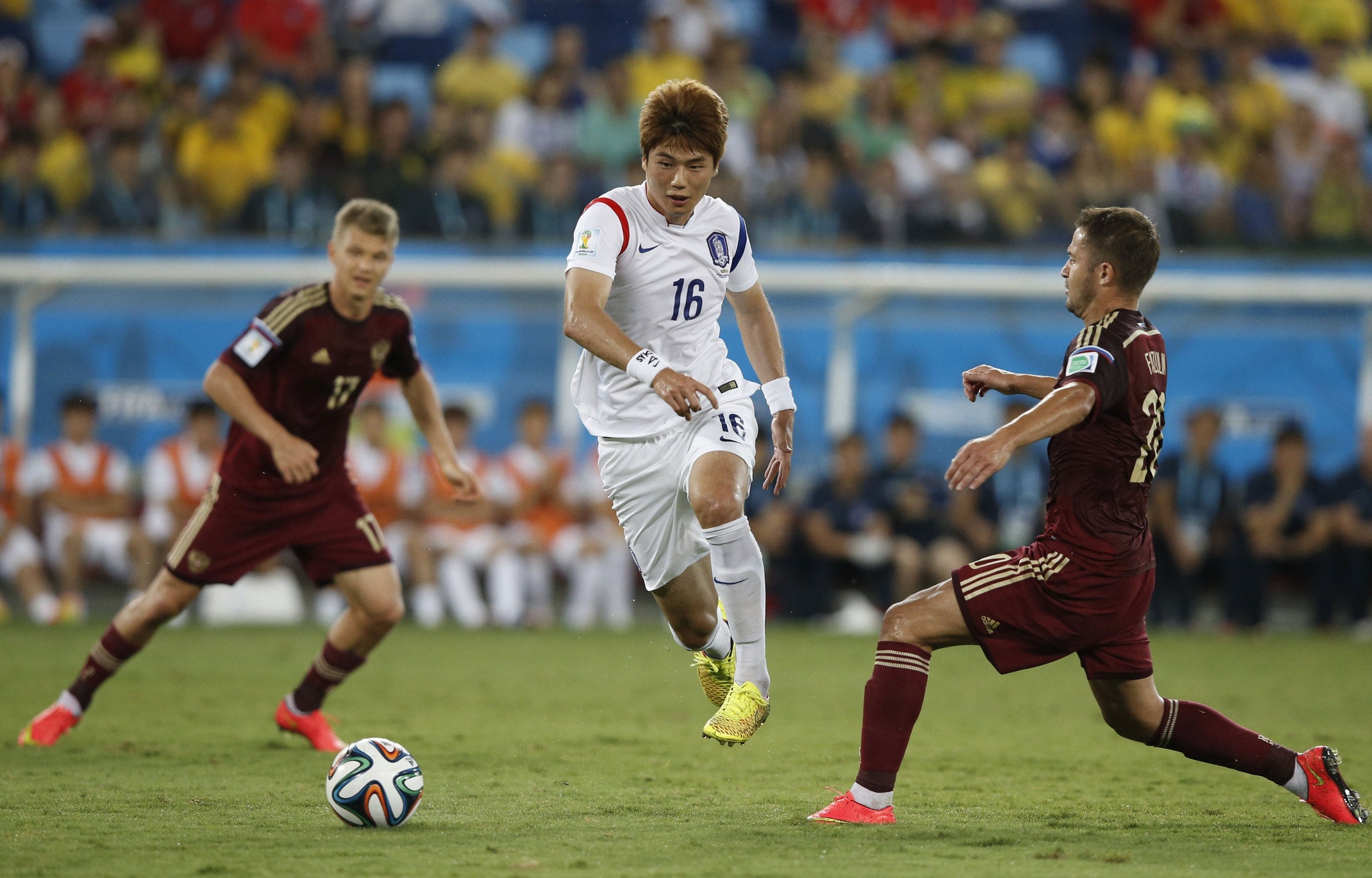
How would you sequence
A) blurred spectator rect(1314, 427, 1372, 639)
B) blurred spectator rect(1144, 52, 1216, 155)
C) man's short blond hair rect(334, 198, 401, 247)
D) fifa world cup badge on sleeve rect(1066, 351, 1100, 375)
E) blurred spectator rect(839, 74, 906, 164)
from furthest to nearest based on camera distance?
blurred spectator rect(1144, 52, 1216, 155) → blurred spectator rect(839, 74, 906, 164) → blurred spectator rect(1314, 427, 1372, 639) → man's short blond hair rect(334, 198, 401, 247) → fifa world cup badge on sleeve rect(1066, 351, 1100, 375)

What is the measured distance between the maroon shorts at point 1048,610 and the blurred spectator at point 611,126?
9168 mm

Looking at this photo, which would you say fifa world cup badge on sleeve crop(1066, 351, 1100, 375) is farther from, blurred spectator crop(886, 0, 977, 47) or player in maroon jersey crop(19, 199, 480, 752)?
blurred spectator crop(886, 0, 977, 47)

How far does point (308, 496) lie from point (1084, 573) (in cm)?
354

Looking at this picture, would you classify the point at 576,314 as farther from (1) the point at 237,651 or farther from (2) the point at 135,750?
(1) the point at 237,651

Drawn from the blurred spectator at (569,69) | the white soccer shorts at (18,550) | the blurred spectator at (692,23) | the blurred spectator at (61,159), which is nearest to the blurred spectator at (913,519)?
the blurred spectator at (569,69)

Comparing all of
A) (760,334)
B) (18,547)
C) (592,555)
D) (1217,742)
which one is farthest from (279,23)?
(1217,742)

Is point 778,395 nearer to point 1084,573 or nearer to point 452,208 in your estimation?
point 1084,573

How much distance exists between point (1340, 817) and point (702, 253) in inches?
119

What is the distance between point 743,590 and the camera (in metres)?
5.82

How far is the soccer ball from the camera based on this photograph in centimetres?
506

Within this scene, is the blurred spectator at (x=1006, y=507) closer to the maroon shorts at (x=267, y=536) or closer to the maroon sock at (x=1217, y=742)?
the maroon shorts at (x=267, y=536)

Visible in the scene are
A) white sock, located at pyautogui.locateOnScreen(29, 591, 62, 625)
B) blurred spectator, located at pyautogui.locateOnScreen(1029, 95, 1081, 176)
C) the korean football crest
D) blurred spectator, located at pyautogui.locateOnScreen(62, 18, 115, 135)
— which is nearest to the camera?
the korean football crest

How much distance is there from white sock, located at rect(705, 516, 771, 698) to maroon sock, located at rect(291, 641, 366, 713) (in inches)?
78.4

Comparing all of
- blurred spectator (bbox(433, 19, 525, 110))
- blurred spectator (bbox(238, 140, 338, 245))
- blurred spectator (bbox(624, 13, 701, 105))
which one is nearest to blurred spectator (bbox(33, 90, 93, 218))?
blurred spectator (bbox(238, 140, 338, 245))
